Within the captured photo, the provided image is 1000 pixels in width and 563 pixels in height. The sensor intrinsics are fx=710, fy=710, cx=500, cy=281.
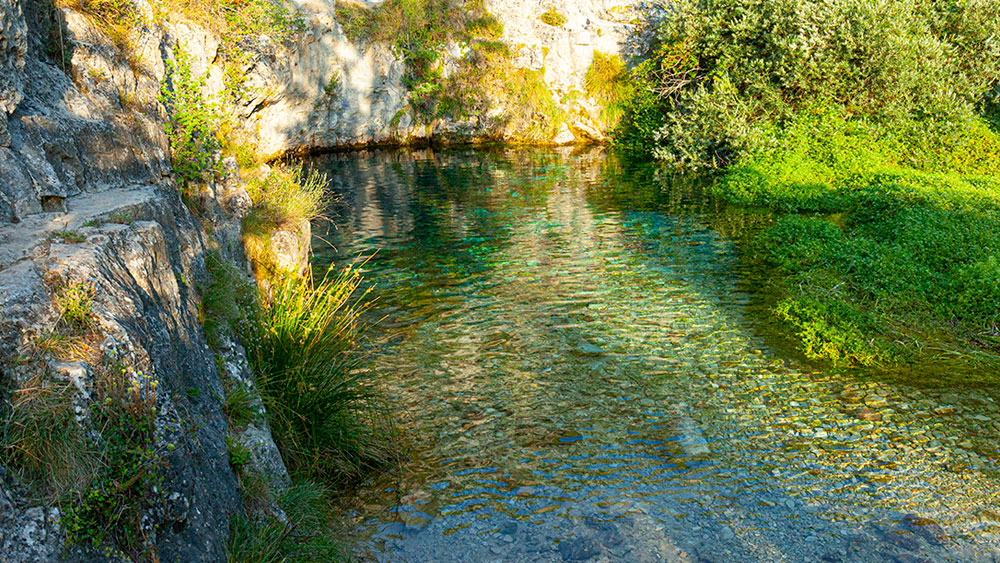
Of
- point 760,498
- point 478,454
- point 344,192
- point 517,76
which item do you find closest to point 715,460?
point 760,498

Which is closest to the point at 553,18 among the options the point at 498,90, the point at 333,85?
the point at 498,90

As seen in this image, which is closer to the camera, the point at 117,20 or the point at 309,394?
the point at 309,394

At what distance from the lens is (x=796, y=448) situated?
24.2 ft

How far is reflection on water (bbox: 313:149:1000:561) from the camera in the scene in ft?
19.9

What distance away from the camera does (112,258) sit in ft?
13.6

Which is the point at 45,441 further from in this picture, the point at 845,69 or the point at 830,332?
the point at 845,69

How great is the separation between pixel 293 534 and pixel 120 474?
6.67 feet

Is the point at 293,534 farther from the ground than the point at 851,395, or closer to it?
farther from the ground

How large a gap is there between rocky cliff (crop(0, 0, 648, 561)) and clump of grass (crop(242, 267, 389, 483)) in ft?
2.16

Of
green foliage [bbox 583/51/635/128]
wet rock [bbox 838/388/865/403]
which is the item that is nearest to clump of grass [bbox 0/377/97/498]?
wet rock [bbox 838/388/865/403]

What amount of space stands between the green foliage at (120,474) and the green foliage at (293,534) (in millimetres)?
965

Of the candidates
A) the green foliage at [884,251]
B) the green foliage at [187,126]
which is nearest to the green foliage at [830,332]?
the green foliage at [884,251]

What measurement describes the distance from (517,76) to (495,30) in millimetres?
2349

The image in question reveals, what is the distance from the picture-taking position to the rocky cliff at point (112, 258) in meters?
3.36
